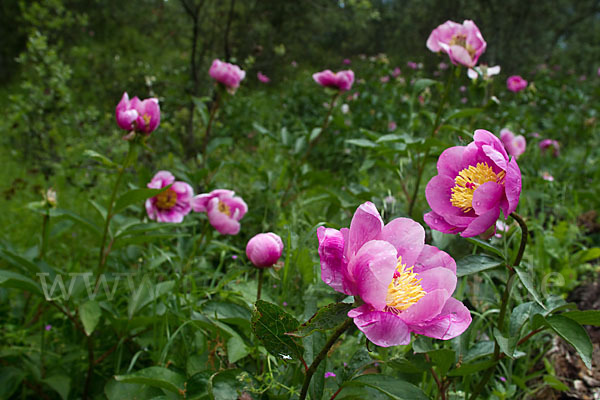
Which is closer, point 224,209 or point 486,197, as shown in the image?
point 486,197

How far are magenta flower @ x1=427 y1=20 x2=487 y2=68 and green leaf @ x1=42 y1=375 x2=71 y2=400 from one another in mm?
1427

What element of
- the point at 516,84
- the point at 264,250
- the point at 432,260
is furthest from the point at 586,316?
the point at 516,84

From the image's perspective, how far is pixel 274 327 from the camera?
1.91 feet

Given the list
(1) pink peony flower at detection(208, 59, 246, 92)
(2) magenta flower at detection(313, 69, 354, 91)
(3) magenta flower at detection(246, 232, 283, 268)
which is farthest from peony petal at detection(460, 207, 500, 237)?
(2) magenta flower at detection(313, 69, 354, 91)

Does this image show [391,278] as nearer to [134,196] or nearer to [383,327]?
[383,327]

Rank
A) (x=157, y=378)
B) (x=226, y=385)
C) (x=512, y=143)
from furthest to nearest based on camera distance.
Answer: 1. (x=512, y=143)
2. (x=157, y=378)
3. (x=226, y=385)

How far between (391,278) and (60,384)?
960mm

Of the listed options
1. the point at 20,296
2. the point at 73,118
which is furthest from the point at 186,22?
the point at 20,296

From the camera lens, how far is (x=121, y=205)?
1109 mm

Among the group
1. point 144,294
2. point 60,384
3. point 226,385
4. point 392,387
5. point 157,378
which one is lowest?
point 60,384

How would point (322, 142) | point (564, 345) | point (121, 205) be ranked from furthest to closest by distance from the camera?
point (322, 142)
point (564, 345)
point (121, 205)

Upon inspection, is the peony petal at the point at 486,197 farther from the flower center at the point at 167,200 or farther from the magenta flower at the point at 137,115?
the flower center at the point at 167,200

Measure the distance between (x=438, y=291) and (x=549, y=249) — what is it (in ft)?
5.04

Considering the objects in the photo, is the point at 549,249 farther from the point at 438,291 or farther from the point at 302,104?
the point at 302,104
